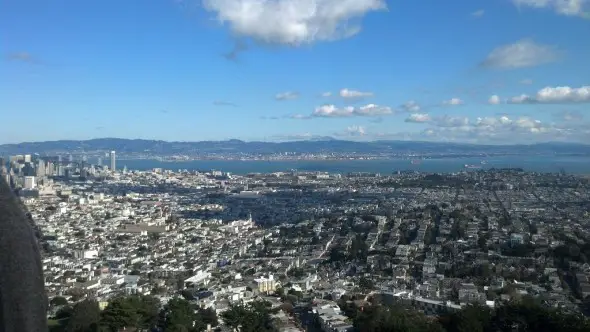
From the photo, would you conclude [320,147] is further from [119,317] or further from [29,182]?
[119,317]

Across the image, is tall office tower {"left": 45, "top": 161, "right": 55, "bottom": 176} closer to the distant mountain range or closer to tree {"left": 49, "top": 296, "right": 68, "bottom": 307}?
tree {"left": 49, "top": 296, "right": 68, "bottom": 307}

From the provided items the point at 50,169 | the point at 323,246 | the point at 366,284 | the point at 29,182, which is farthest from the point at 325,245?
the point at 50,169

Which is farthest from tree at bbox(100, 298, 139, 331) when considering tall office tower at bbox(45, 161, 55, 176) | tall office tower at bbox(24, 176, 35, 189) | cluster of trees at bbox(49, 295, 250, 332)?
tall office tower at bbox(45, 161, 55, 176)

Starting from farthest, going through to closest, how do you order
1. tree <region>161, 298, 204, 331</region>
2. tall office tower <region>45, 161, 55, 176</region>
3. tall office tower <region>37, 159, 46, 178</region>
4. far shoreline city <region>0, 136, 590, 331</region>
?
tall office tower <region>45, 161, 55, 176</region>, tall office tower <region>37, 159, 46, 178</region>, far shoreline city <region>0, 136, 590, 331</region>, tree <region>161, 298, 204, 331</region>

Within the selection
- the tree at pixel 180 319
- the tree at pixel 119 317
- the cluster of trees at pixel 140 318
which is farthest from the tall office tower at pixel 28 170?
the tree at pixel 180 319

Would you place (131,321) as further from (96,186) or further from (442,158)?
(442,158)

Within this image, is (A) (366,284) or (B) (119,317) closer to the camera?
(B) (119,317)
